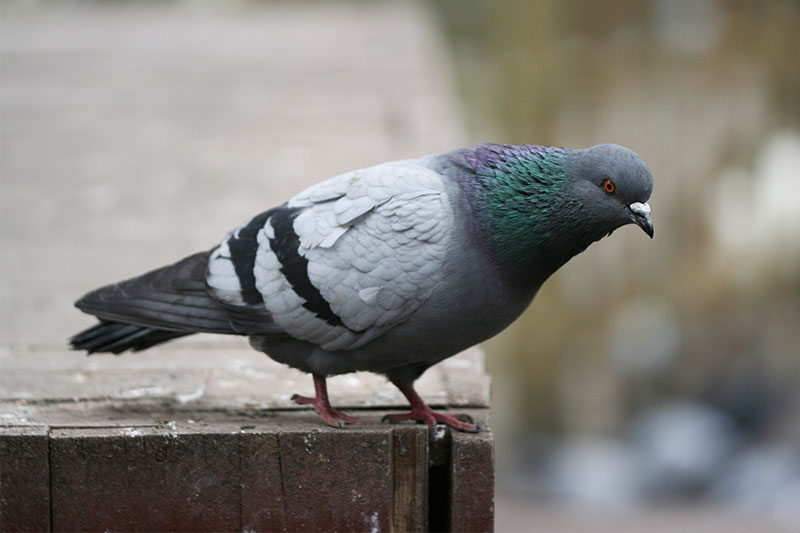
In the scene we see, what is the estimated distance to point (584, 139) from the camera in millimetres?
12461

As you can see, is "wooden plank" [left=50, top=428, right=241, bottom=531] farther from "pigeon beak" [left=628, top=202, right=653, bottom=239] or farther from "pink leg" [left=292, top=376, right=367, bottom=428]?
"pigeon beak" [left=628, top=202, right=653, bottom=239]

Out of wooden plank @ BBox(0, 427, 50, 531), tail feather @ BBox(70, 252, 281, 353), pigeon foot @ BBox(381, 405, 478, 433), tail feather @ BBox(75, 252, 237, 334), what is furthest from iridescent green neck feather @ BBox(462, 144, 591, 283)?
Result: wooden plank @ BBox(0, 427, 50, 531)

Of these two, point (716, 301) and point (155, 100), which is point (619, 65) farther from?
point (155, 100)

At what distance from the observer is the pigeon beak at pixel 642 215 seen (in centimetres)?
284

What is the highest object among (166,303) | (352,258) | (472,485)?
(352,258)

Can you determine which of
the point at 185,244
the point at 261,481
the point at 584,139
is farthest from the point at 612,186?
the point at 584,139

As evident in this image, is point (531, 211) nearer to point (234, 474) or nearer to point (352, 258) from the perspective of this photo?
point (352, 258)

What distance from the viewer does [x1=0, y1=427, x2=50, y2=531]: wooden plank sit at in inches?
106

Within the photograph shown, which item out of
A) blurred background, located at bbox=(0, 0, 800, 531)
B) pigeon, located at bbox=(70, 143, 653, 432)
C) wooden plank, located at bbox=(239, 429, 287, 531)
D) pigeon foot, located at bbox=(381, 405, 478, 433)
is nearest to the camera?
wooden plank, located at bbox=(239, 429, 287, 531)

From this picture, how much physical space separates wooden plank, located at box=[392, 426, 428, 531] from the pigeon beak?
88 centimetres

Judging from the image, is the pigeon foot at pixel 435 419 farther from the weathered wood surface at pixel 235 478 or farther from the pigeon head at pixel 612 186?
the pigeon head at pixel 612 186

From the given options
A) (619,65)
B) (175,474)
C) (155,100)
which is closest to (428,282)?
(175,474)

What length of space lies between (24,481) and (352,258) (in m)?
1.13

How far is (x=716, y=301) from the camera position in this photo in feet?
38.8
